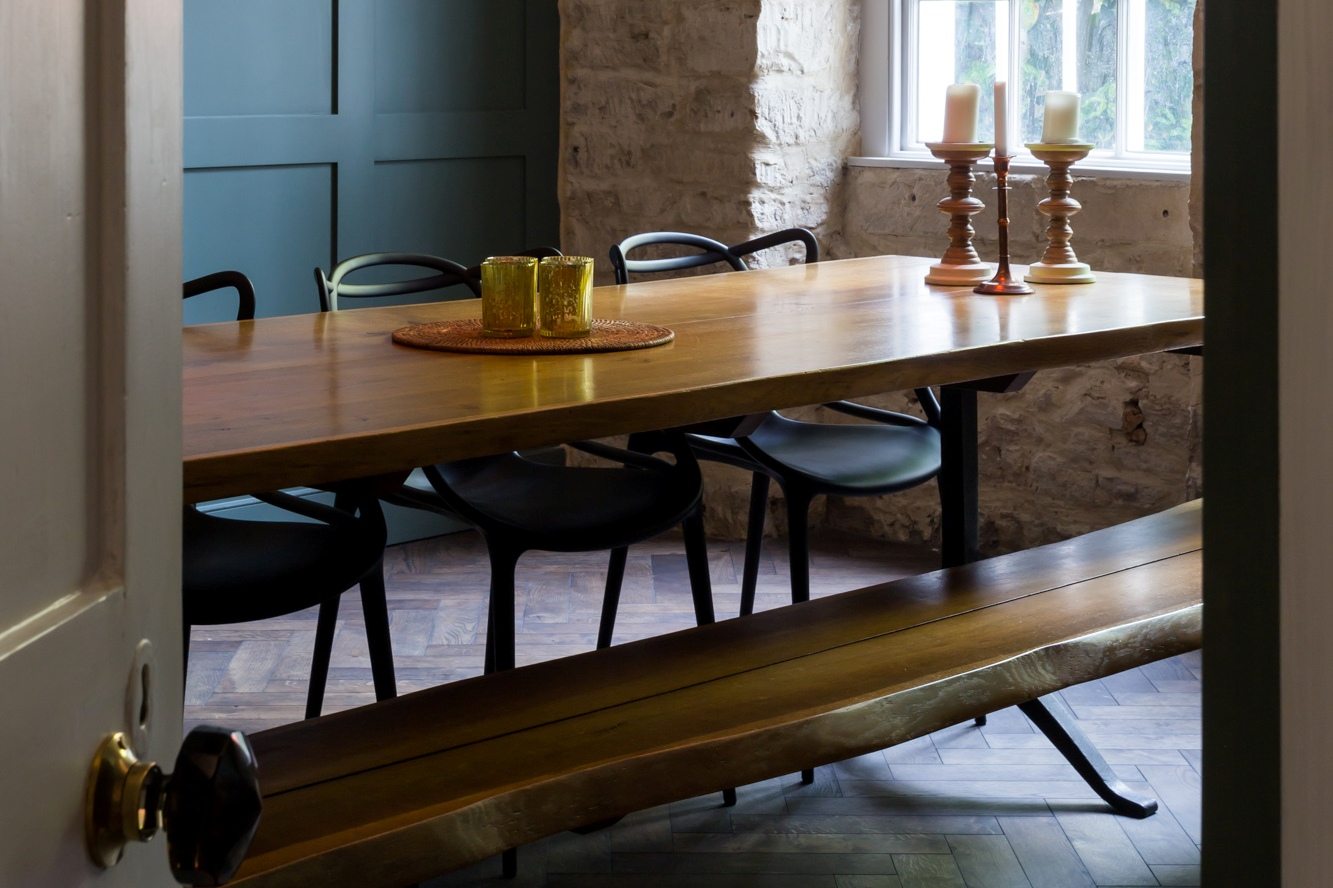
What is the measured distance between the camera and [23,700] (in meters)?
0.49

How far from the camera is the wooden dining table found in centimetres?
157

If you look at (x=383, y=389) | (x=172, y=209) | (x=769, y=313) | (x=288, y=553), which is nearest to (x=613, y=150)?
(x=769, y=313)

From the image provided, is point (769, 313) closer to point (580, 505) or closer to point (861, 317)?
point (861, 317)

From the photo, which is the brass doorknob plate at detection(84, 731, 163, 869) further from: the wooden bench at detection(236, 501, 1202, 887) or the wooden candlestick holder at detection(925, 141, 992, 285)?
the wooden candlestick holder at detection(925, 141, 992, 285)

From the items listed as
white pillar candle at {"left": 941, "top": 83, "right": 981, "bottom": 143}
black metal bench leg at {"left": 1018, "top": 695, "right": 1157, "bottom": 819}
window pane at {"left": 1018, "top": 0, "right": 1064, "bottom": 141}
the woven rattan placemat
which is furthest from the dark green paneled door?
black metal bench leg at {"left": 1018, "top": 695, "right": 1157, "bottom": 819}

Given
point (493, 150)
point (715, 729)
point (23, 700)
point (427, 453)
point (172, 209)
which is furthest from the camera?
point (493, 150)

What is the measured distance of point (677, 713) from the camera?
1835mm

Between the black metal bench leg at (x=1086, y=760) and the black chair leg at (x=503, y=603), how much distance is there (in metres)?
0.94

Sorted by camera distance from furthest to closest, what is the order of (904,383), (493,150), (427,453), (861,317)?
(493,150) < (861,317) < (904,383) < (427,453)

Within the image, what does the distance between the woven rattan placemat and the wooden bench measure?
0.43 meters

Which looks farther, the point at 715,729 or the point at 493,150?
the point at 493,150

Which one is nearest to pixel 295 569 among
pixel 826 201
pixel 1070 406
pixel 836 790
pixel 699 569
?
pixel 699 569

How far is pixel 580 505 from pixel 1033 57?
2.38 metres

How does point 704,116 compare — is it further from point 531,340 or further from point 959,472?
point 531,340
